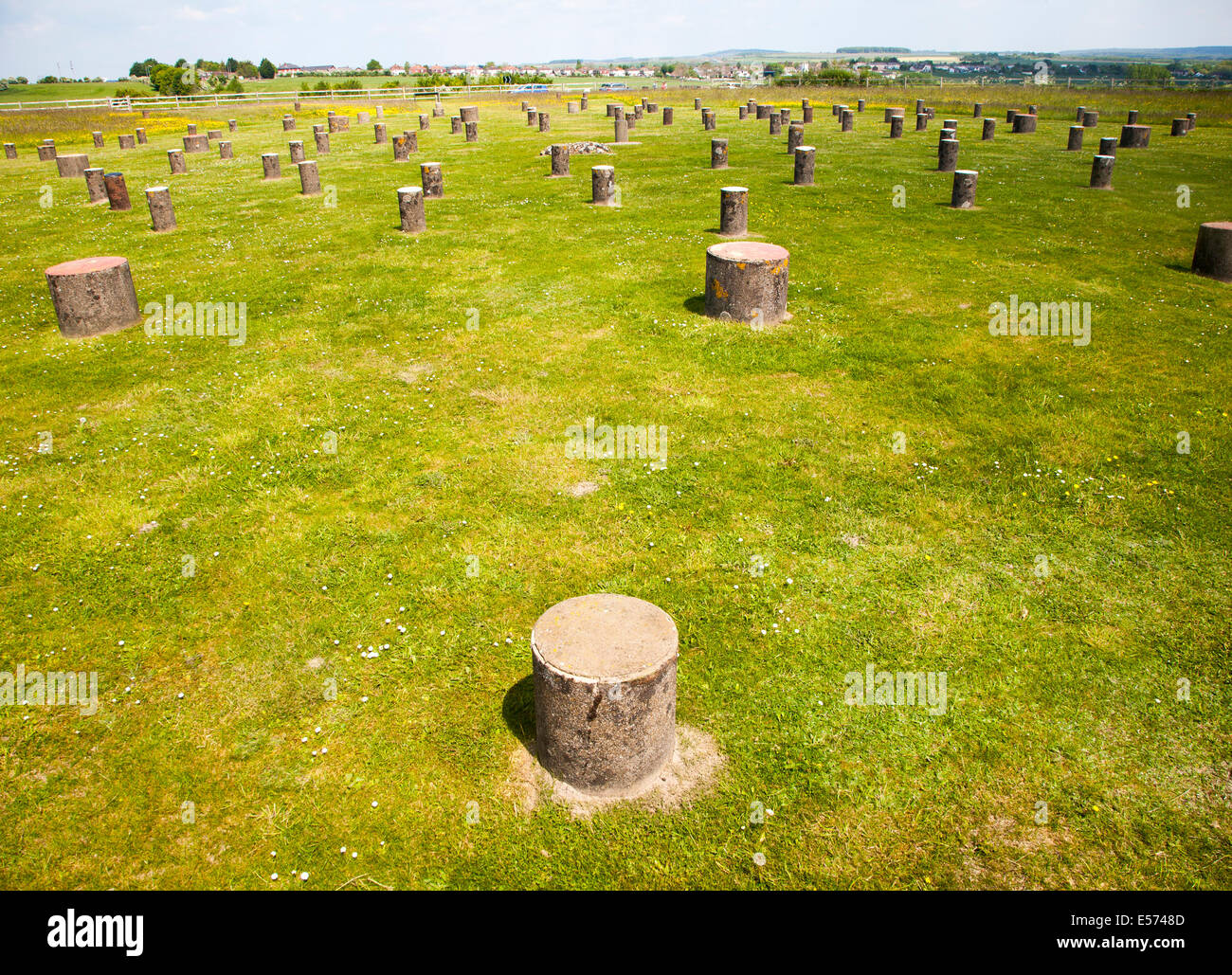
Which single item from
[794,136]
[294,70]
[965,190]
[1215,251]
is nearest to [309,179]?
[794,136]

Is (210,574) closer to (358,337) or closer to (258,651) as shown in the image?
(258,651)

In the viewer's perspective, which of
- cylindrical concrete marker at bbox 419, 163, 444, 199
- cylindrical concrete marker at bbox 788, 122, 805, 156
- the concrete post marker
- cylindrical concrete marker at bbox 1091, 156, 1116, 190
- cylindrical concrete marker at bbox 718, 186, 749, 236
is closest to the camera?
the concrete post marker

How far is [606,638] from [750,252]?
376 inches

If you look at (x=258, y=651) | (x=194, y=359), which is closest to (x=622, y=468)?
(x=258, y=651)

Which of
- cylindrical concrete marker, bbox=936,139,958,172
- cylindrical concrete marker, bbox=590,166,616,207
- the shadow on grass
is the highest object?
cylindrical concrete marker, bbox=936,139,958,172

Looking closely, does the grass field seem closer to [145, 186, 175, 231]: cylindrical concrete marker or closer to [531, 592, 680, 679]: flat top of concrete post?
[531, 592, 680, 679]: flat top of concrete post

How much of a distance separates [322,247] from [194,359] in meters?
7.09

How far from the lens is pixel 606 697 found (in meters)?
4.79

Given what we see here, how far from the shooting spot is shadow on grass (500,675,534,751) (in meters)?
5.56

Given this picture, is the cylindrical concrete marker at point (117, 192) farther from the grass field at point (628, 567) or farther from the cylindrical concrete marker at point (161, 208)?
the grass field at point (628, 567)

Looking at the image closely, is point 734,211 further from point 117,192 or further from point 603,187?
point 117,192

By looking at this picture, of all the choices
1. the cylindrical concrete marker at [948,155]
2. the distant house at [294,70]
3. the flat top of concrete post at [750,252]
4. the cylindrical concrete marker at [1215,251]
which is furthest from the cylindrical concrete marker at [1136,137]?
the distant house at [294,70]

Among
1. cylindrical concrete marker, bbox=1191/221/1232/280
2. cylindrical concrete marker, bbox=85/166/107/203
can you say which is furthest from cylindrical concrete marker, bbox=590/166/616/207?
cylindrical concrete marker, bbox=85/166/107/203

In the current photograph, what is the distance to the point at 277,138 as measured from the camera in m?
40.6
